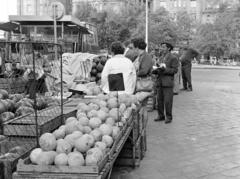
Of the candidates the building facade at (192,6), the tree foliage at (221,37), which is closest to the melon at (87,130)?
the tree foliage at (221,37)

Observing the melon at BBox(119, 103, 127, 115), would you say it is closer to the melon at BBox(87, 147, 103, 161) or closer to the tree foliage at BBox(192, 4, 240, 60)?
the melon at BBox(87, 147, 103, 161)

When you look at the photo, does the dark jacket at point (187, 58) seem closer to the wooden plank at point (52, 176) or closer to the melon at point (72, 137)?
the melon at point (72, 137)

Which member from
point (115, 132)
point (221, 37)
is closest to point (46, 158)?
point (115, 132)

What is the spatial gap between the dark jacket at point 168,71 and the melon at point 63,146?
15.9 feet

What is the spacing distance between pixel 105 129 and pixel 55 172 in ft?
Answer: 3.61

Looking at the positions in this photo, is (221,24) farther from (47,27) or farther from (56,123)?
(56,123)

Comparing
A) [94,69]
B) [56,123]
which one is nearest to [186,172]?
[56,123]

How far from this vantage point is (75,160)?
2.98 m

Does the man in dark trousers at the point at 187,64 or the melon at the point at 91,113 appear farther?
the man in dark trousers at the point at 187,64

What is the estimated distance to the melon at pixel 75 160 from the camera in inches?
117

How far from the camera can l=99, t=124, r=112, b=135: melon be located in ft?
12.5

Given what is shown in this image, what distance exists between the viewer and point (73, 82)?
839cm

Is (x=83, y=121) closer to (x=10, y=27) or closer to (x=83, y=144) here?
(x=83, y=144)

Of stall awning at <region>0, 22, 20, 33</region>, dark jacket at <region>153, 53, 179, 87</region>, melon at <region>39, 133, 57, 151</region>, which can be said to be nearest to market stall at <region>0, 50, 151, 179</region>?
melon at <region>39, 133, 57, 151</region>
